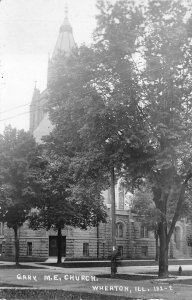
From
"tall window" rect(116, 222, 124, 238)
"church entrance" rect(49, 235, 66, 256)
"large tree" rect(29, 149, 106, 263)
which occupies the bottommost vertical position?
"church entrance" rect(49, 235, 66, 256)

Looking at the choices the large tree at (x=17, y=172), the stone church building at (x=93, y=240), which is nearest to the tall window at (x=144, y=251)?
the stone church building at (x=93, y=240)

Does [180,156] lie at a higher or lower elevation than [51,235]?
higher

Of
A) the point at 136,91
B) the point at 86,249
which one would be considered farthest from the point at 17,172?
the point at 86,249

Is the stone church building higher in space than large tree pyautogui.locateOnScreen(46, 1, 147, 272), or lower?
lower

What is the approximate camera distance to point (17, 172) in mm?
33250

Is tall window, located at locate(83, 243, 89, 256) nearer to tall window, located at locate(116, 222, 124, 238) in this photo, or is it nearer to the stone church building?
the stone church building

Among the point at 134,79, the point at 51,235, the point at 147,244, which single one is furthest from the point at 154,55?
the point at 147,244

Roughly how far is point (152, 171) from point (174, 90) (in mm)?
4132

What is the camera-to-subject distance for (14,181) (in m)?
33.7

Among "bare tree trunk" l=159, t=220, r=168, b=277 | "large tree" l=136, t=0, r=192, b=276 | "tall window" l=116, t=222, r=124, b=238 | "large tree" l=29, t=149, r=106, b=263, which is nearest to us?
"large tree" l=136, t=0, r=192, b=276

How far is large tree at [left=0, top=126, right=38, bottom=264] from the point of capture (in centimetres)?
3306

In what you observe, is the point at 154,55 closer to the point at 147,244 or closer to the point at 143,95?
A: the point at 143,95

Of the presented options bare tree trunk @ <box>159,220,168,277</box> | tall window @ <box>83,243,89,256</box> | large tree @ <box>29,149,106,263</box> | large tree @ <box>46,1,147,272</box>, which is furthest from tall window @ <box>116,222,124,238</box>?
large tree @ <box>46,1,147,272</box>

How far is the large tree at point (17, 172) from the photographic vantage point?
33062mm
